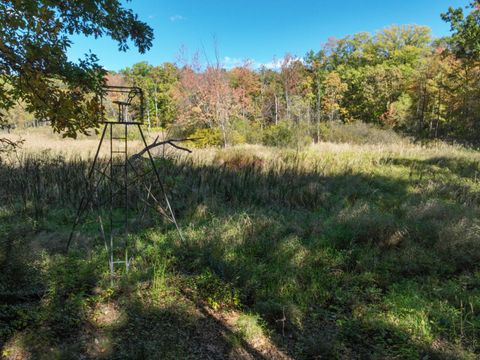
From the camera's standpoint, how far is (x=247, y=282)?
3238mm

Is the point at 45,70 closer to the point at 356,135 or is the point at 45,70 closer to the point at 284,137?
the point at 284,137

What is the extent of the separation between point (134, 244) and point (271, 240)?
1733mm

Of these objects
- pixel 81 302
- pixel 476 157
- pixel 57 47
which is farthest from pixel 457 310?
pixel 476 157

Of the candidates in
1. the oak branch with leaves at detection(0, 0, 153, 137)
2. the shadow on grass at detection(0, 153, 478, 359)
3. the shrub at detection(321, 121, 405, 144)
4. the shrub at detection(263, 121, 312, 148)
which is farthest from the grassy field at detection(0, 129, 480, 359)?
the shrub at detection(321, 121, 405, 144)

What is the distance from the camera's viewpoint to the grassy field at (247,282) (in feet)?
8.13

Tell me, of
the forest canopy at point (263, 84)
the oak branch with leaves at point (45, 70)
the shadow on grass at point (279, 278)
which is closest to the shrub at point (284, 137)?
the forest canopy at point (263, 84)

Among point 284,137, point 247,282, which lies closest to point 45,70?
point 247,282

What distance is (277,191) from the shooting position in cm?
639

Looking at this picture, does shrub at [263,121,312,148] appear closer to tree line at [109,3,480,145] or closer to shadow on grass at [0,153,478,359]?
tree line at [109,3,480,145]

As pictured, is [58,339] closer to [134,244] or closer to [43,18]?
[134,244]

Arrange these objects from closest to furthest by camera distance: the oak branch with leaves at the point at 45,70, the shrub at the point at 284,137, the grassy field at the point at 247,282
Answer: the oak branch with leaves at the point at 45,70, the grassy field at the point at 247,282, the shrub at the point at 284,137

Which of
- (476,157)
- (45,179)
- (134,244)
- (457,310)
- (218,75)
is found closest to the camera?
(457,310)

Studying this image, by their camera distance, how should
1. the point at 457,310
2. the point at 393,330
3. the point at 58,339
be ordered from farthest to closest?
the point at 457,310 → the point at 393,330 → the point at 58,339

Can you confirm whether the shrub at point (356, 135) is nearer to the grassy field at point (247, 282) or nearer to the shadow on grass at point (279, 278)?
the grassy field at point (247, 282)
